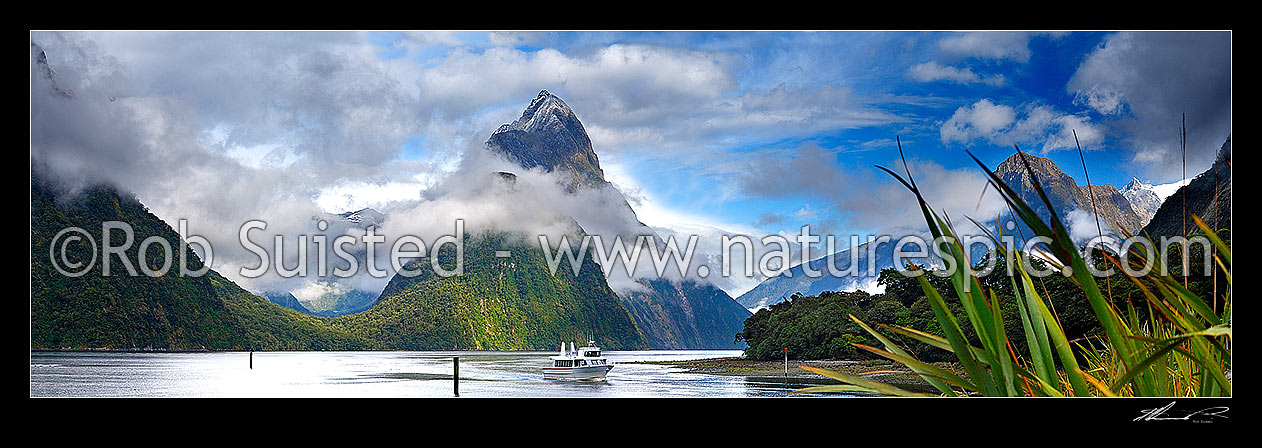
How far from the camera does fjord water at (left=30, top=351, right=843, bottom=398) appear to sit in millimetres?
23156

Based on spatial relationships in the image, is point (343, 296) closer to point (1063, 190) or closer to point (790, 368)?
point (790, 368)

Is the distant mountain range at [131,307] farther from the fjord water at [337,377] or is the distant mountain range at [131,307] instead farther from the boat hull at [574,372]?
the boat hull at [574,372]

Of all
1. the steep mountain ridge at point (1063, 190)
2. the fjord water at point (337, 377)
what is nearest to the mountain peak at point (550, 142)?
the fjord water at point (337, 377)

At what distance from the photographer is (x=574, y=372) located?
88.0 ft

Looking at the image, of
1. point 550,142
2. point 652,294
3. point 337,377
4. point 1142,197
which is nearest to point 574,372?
point 337,377

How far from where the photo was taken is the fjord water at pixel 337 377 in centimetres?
2316
